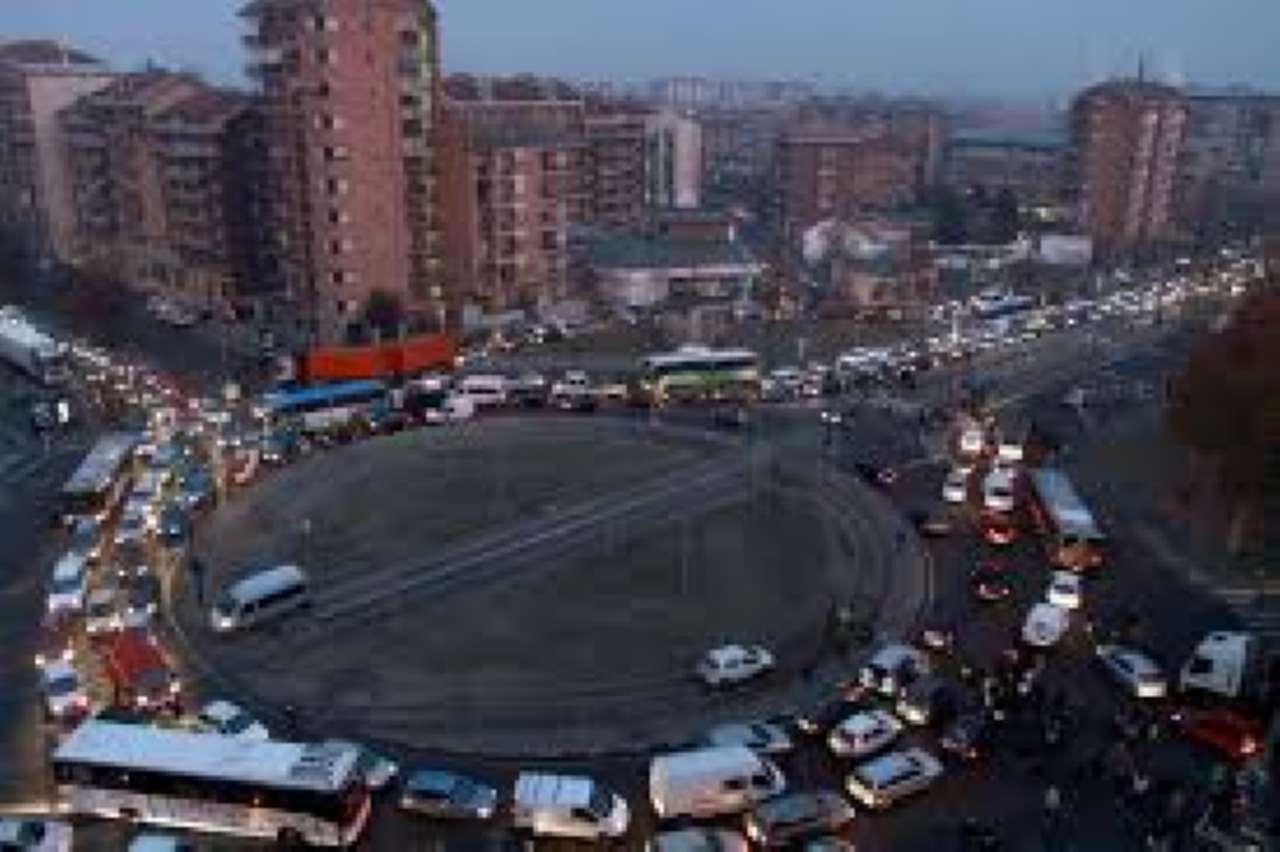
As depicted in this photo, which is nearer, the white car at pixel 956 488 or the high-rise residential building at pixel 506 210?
the white car at pixel 956 488

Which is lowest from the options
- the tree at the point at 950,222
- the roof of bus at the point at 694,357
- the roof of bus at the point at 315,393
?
the roof of bus at the point at 315,393

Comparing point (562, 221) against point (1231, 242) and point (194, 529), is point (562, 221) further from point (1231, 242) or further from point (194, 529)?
point (1231, 242)

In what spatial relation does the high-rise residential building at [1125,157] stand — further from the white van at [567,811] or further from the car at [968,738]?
the white van at [567,811]

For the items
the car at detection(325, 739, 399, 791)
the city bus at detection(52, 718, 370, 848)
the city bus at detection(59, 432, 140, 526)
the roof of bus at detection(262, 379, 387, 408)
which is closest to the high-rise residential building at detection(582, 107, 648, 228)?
the roof of bus at detection(262, 379, 387, 408)

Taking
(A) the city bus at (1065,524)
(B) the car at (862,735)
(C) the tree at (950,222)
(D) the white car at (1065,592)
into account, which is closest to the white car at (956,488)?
(A) the city bus at (1065,524)

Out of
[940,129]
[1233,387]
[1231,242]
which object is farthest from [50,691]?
[940,129]

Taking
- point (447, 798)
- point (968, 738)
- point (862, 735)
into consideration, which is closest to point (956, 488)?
point (968, 738)

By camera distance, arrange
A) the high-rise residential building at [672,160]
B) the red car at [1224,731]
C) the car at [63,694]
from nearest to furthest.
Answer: the red car at [1224,731] → the car at [63,694] → the high-rise residential building at [672,160]

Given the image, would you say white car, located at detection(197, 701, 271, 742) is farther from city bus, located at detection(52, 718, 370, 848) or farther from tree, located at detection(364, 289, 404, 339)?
tree, located at detection(364, 289, 404, 339)
